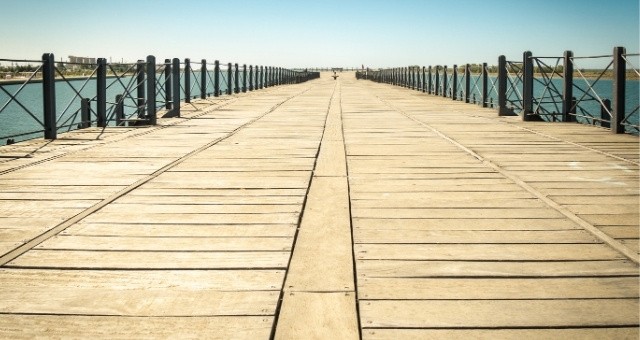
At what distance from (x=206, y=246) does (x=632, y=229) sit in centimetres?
242

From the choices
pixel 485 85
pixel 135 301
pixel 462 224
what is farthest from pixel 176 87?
pixel 135 301

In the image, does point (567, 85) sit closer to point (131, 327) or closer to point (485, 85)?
point (485, 85)

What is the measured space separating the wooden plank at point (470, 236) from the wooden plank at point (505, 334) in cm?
110

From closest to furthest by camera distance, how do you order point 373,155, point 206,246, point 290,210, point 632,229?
point 206,246 < point 632,229 < point 290,210 < point 373,155

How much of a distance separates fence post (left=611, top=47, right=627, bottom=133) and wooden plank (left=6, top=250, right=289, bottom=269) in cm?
749

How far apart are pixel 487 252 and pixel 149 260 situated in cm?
168

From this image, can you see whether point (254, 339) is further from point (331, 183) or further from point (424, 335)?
point (331, 183)

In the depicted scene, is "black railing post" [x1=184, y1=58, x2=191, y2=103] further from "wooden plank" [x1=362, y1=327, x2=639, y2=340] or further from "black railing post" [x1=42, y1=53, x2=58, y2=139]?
"wooden plank" [x1=362, y1=327, x2=639, y2=340]

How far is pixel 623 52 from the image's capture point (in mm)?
8883

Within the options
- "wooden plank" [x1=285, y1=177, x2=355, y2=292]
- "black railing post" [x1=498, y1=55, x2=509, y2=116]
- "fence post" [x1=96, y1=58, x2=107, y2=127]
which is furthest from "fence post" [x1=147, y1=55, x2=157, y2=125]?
"black railing post" [x1=498, y1=55, x2=509, y2=116]

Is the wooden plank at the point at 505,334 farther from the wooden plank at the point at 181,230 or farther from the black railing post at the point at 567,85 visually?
the black railing post at the point at 567,85

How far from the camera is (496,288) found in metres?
2.54

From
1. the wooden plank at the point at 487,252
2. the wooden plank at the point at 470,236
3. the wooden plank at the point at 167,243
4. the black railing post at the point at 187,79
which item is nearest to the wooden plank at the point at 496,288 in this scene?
the wooden plank at the point at 487,252

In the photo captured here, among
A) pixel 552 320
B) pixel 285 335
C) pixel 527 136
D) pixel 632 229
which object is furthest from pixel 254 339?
pixel 527 136
